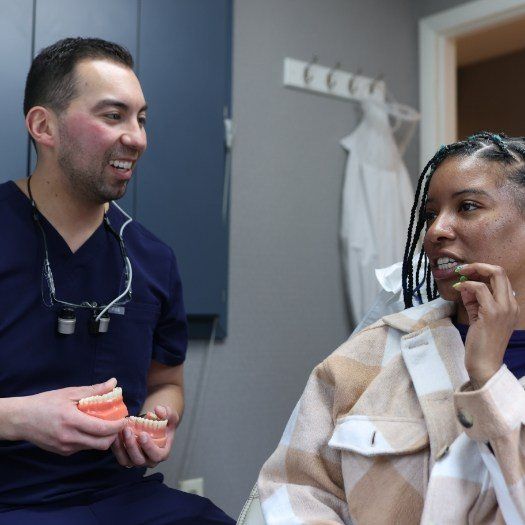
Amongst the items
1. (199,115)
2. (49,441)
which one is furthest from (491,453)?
(199,115)

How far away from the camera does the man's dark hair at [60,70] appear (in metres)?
1.53

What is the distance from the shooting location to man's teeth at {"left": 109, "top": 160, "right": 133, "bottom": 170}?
1.54m

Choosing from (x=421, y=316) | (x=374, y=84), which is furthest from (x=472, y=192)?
(x=374, y=84)

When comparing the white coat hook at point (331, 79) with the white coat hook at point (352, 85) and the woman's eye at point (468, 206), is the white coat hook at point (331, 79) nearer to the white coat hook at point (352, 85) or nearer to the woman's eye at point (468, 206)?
the white coat hook at point (352, 85)

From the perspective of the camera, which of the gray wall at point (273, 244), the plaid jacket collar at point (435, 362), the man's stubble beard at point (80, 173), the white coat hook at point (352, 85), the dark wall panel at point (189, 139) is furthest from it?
the white coat hook at point (352, 85)

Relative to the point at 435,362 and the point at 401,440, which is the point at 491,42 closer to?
the point at 435,362

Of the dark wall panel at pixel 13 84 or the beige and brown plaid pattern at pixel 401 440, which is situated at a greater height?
the dark wall panel at pixel 13 84

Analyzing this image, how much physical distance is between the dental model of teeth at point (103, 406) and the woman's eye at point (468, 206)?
71cm

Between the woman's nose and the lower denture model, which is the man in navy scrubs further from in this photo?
the woman's nose

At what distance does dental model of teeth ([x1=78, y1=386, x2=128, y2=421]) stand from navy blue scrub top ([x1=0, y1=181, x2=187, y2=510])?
180 mm

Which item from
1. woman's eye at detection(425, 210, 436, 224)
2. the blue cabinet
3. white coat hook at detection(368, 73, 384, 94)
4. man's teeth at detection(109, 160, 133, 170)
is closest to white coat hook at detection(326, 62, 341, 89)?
white coat hook at detection(368, 73, 384, 94)

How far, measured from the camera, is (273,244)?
2.44 meters

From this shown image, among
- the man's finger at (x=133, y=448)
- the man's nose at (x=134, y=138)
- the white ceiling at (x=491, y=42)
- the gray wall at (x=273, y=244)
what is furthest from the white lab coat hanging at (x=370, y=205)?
the man's finger at (x=133, y=448)

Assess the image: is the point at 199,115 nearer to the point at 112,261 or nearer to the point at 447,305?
the point at 112,261
